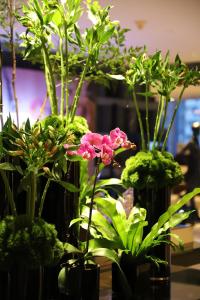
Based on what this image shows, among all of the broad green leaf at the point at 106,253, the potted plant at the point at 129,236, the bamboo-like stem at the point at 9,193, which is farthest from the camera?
the potted plant at the point at 129,236

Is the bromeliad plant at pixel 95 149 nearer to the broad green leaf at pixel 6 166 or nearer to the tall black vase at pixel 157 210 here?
the broad green leaf at pixel 6 166

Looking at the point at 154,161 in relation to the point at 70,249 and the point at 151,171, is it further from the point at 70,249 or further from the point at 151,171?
the point at 70,249

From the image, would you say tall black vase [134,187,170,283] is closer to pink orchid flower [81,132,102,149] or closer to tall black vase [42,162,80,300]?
tall black vase [42,162,80,300]

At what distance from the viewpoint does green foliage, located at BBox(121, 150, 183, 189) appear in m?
1.65

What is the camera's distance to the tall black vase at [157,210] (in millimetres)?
1653

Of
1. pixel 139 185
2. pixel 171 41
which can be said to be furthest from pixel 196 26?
pixel 139 185

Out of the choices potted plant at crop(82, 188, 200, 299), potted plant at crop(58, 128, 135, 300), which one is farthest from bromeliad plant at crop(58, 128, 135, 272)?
potted plant at crop(82, 188, 200, 299)

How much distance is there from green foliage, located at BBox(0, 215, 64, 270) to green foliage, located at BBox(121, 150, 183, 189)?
0.53m

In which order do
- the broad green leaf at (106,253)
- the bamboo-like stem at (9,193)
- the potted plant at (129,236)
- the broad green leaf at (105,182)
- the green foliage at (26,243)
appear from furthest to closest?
the broad green leaf at (105,182) < the potted plant at (129,236) < the broad green leaf at (106,253) < the bamboo-like stem at (9,193) < the green foliage at (26,243)

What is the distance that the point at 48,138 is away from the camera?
45.9 inches

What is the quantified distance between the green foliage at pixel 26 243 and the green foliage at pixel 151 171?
0.53 metres

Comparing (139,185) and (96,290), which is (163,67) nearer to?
(139,185)

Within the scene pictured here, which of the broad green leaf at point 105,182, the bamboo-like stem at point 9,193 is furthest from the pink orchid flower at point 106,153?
the broad green leaf at point 105,182

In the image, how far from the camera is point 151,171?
5.44ft
